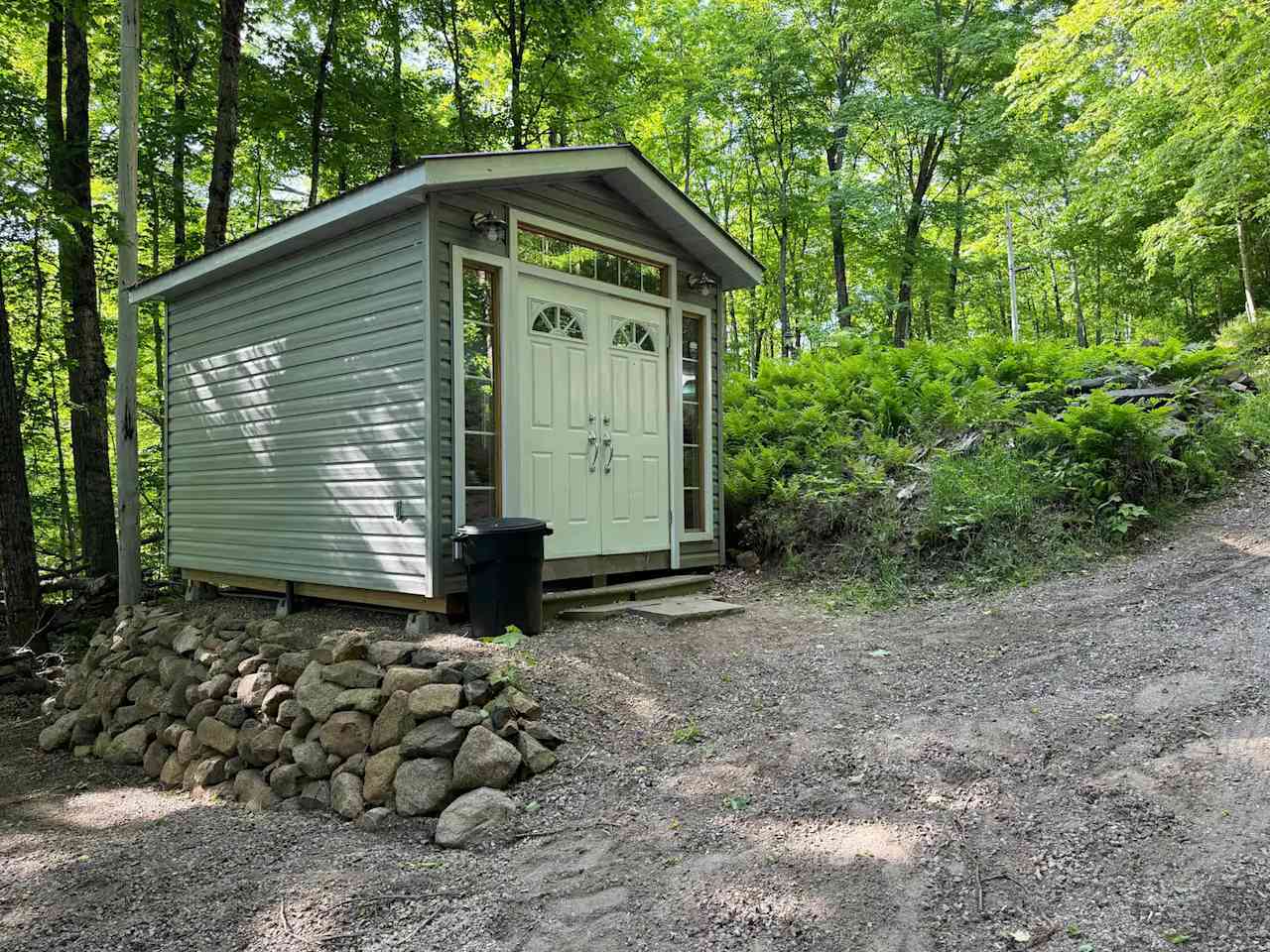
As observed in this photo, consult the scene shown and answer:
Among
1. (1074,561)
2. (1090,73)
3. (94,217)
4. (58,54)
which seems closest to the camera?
(1074,561)

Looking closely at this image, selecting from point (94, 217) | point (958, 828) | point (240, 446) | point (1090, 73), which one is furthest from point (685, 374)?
point (1090, 73)

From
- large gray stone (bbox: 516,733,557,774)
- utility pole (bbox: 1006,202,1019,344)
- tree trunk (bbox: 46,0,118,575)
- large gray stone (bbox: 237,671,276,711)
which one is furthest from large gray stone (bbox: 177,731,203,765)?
utility pole (bbox: 1006,202,1019,344)

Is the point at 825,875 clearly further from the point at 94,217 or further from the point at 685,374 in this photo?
the point at 94,217

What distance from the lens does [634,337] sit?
650 centimetres

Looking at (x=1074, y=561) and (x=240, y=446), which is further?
(x=240, y=446)

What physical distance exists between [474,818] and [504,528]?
6.11ft

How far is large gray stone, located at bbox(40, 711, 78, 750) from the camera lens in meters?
6.23

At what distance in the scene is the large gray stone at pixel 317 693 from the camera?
4.38 metres

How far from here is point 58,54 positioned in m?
9.25

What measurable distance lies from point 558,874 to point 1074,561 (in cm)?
477

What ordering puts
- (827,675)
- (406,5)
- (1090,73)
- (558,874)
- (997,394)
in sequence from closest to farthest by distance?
(558,874) < (827,675) < (997,394) < (1090,73) < (406,5)

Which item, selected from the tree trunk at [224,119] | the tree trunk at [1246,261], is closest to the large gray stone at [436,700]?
the tree trunk at [224,119]

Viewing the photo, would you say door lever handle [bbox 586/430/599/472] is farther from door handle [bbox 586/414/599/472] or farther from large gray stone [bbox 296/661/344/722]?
large gray stone [bbox 296/661/344/722]

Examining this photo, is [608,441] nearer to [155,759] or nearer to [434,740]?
[434,740]
